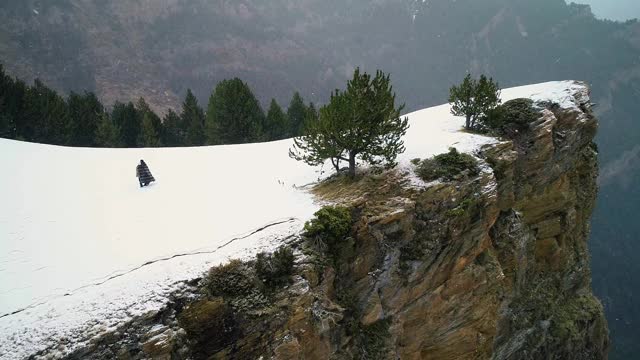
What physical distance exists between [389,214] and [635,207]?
148m

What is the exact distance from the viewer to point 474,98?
84.5 ft

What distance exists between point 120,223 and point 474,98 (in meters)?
23.5

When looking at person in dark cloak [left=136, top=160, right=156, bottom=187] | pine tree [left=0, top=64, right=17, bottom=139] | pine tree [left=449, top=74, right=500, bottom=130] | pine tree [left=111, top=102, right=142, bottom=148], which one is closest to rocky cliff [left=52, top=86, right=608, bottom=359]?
pine tree [left=449, top=74, right=500, bottom=130]

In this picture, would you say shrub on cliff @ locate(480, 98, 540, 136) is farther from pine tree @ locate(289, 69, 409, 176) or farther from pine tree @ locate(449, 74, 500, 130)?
pine tree @ locate(289, 69, 409, 176)

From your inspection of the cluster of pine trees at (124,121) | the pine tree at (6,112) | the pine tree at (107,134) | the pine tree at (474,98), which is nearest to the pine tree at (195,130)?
the cluster of pine trees at (124,121)

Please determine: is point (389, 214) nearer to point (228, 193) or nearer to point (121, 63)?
point (228, 193)

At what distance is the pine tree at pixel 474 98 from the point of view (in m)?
25.2

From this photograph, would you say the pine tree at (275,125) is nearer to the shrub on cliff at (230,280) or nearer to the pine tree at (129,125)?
the pine tree at (129,125)

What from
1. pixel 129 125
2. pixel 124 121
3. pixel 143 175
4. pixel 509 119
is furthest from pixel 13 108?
pixel 509 119

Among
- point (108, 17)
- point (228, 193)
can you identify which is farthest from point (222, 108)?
point (108, 17)

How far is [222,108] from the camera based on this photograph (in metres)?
46.4

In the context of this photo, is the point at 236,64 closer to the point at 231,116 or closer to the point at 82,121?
the point at 82,121

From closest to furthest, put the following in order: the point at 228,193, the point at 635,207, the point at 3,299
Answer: the point at 3,299 < the point at 228,193 < the point at 635,207

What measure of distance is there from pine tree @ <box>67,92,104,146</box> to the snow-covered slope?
22.8 m
